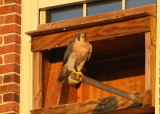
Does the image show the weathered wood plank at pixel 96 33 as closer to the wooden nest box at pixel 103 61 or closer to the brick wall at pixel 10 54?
the wooden nest box at pixel 103 61

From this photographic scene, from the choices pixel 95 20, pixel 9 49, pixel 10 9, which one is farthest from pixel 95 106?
pixel 10 9

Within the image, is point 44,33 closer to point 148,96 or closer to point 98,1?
point 98,1

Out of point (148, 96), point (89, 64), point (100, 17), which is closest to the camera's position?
point (148, 96)

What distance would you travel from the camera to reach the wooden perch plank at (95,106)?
8.49 meters

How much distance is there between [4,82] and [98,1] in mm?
1063

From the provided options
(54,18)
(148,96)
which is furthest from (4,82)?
(148,96)

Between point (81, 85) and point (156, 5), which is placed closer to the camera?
point (156, 5)

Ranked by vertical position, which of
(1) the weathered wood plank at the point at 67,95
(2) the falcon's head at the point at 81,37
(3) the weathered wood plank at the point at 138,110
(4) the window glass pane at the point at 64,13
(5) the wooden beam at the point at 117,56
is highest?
(4) the window glass pane at the point at 64,13

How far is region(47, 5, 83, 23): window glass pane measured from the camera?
922 centimetres

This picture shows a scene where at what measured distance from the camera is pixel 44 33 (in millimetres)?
9164

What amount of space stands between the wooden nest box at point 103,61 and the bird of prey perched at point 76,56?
0.11m

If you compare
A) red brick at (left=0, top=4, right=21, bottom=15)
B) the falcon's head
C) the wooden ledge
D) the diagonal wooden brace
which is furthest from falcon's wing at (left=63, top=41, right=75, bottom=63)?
the diagonal wooden brace

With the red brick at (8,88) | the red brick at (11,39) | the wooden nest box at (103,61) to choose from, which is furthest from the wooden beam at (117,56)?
the red brick at (8,88)

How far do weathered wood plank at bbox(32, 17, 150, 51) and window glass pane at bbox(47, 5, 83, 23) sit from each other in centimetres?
23
